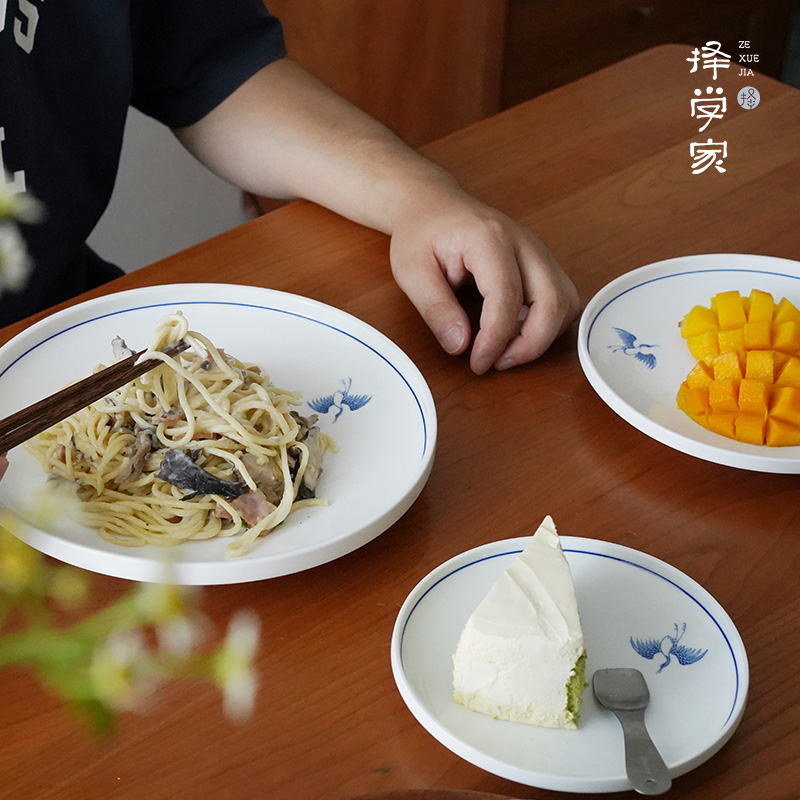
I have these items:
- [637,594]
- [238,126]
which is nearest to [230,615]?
[637,594]

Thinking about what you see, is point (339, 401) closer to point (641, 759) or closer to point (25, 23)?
point (641, 759)

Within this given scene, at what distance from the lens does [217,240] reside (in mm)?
1190

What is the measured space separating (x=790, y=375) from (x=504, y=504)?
330 millimetres

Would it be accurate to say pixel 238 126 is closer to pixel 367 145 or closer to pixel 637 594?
pixel 367 145

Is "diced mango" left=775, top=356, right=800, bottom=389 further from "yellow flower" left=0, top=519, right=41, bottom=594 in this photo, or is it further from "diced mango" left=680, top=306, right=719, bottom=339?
"yellow flower" left=0, top=519, right=41, bottom=594

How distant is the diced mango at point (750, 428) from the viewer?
906 millimetres

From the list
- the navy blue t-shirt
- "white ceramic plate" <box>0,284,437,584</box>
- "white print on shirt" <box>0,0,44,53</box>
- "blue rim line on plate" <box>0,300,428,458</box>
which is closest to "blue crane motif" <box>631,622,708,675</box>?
"white ceramic plate" <box>0,284,437,584</box>

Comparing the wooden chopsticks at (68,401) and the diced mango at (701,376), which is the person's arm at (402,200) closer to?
the diced mango at (701,376)

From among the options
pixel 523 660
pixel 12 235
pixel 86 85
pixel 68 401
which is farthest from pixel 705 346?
pixel 86 85

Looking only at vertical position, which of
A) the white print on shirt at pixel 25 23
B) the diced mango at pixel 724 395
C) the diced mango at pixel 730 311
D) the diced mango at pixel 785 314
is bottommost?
the diced mango at pixel 724 395

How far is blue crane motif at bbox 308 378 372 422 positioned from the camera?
94 cm

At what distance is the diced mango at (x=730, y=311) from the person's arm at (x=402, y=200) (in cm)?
16

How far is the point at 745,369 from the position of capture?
958mm

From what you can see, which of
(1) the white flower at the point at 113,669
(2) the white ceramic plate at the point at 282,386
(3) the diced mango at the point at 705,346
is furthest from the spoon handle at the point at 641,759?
(3) the diced mango at the point at 705,346
